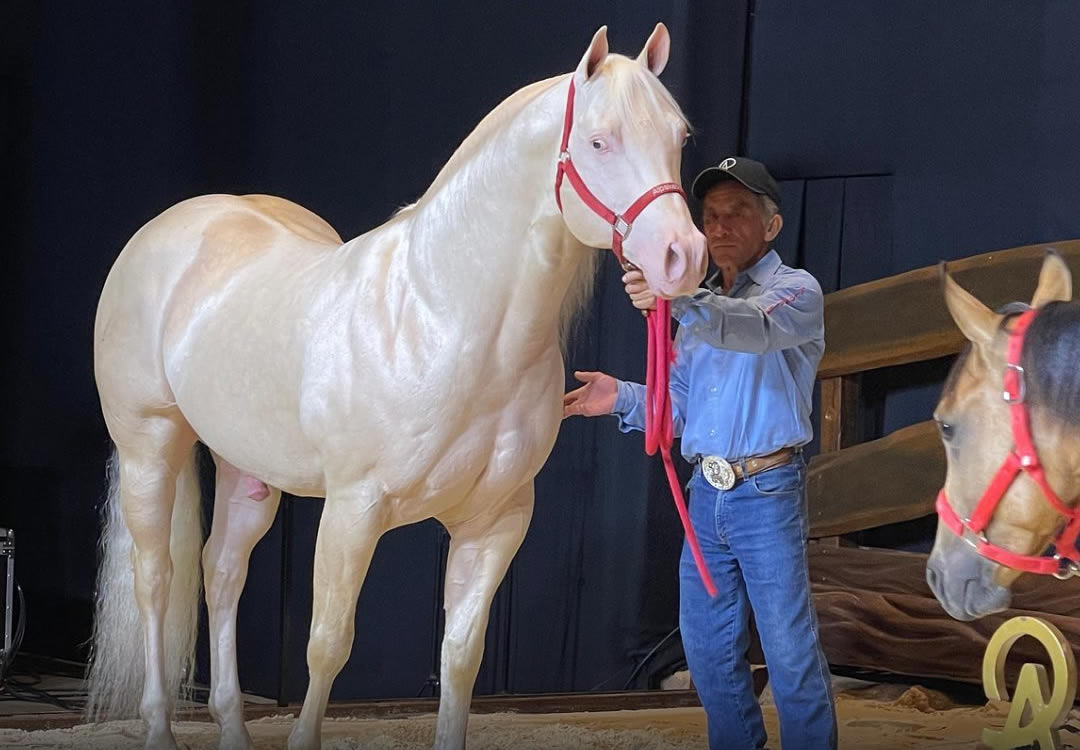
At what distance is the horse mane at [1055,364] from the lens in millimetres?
1802

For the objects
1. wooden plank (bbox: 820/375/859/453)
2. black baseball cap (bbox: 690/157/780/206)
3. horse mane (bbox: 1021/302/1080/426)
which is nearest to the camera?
horse mane (bbox: 1021/302/1080/426)

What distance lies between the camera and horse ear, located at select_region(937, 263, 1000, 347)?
1.89 metres

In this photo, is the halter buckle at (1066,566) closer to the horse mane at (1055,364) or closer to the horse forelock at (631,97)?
the horse mane at (1055,364)

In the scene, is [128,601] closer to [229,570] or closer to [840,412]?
[229,570]

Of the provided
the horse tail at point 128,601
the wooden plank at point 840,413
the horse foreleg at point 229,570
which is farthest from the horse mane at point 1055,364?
the wooden plank at point 840,413

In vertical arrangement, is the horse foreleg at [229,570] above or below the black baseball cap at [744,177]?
below

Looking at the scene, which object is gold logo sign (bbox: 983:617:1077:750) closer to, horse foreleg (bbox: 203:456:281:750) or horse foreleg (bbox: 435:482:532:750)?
horse foreleg (bbox: 435:482:532:750)

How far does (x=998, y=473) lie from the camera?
185cm

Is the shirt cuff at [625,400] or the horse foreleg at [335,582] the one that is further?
the shirt cuff at [625,400]

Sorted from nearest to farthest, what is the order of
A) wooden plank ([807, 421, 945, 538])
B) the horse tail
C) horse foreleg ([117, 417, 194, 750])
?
horse foreleg ([117, 417, 194, 750]) < the horse tail < wooden plank ([807, 421, 945, 538])

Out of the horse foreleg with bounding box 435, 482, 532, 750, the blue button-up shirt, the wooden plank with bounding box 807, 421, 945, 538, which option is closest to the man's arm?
the blue button-up shirt

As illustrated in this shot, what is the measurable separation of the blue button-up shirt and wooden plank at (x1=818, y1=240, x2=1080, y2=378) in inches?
50.8

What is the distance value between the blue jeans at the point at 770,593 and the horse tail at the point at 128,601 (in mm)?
1057

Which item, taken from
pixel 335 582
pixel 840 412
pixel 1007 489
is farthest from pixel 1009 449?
pixel 840 412
